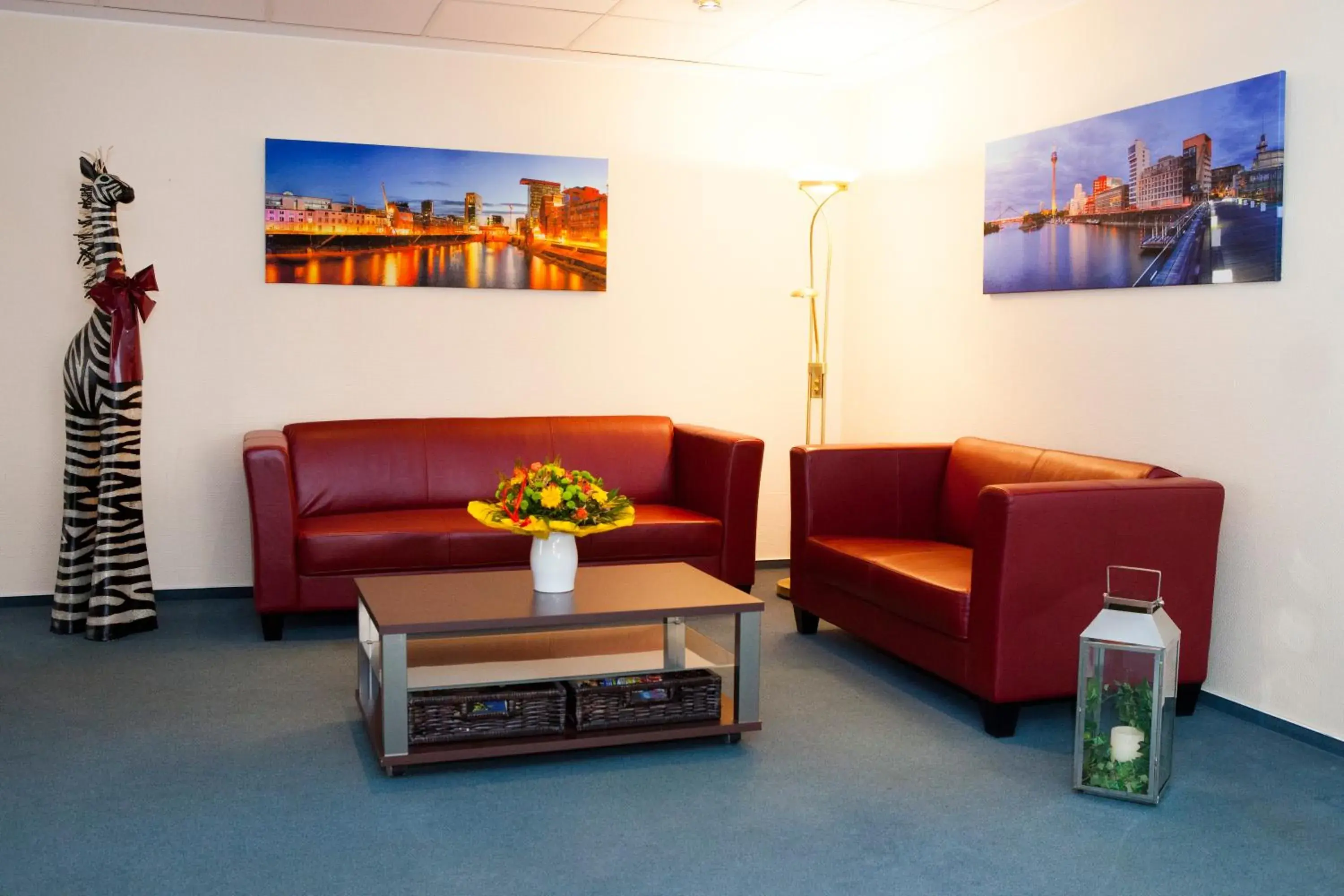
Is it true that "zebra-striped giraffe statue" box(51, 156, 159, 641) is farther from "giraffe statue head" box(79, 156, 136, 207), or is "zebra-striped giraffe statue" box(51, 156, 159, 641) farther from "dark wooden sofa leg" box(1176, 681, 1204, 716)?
"dark wooden sofa leg" box(1176, 681, 1204, 716)

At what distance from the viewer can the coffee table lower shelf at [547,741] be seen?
351cm

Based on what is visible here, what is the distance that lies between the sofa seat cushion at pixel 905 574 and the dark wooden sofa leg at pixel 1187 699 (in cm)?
82

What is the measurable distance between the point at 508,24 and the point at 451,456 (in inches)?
78.9

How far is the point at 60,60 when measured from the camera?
5551mm

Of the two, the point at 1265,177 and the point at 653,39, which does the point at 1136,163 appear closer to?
the point at 1265,177

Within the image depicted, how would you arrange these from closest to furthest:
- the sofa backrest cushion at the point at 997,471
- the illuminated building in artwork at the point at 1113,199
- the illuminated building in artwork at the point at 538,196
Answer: the sofa backrest cushion at the point at 997,471, the illuminated building in artwork at the point at 1113,199, the illuminated building in artwork at the point at 538,196

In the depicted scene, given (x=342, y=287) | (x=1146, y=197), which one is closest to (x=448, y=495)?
(x=342, y=287)

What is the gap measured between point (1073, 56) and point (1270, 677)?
255cm

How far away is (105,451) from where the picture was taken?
5.15 m

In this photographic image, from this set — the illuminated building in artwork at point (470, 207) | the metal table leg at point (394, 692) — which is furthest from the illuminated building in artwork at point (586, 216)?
the metal table leg at point (394, 692)

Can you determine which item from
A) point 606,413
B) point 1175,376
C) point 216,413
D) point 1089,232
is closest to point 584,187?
point 606,413

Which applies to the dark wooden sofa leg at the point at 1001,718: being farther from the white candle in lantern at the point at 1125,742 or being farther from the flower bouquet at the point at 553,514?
the flower bouquet at the point at 553,514

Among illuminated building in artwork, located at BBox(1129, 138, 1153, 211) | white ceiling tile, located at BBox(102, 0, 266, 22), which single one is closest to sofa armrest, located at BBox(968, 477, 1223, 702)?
illuminated building in artwork, located at BBox(1129, 138, 1153, 211)

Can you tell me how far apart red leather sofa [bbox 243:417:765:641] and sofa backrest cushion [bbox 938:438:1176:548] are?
2.93 feet
